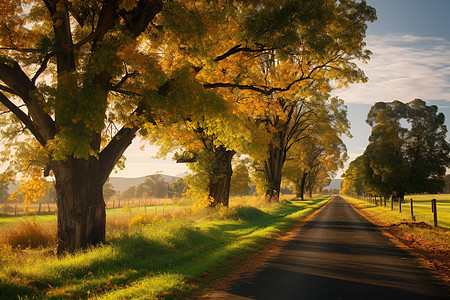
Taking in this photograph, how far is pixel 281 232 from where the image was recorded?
16.7 metres

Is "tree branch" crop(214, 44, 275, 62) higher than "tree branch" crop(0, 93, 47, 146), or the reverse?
"tree branch" crop(214, 44, 275, 62)

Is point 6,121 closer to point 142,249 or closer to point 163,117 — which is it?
point 163,117

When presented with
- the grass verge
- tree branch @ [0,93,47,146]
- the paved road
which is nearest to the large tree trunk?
the grass verge

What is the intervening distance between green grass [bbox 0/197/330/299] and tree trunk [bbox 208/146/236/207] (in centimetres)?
912

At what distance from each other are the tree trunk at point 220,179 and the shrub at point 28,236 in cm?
1147

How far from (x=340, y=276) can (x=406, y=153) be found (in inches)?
1806

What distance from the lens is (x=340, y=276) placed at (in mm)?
7930

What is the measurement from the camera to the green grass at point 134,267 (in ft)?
22.2

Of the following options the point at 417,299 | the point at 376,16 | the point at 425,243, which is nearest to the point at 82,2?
the point at 417,299

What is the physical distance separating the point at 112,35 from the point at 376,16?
13067mm

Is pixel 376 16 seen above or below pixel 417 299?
above

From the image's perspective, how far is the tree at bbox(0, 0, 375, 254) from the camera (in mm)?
9883

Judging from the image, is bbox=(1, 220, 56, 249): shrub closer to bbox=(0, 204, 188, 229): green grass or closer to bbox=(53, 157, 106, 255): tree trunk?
bbox=(0, 204, 188, 229): green grass

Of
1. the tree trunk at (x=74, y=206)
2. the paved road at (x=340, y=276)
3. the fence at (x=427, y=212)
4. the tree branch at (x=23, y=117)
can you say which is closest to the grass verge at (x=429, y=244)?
the paved road at (x=340, y=276)
